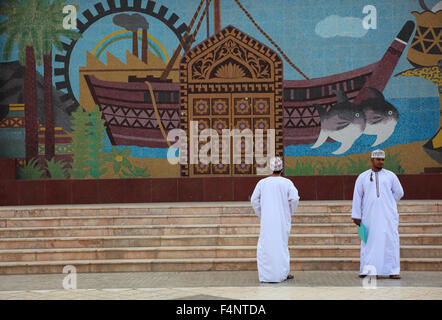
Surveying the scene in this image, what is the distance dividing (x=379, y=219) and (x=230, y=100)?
571 centimetres

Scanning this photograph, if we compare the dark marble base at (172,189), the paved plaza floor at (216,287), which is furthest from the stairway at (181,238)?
the dark marble base at (172,189)

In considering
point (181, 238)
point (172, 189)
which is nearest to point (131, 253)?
point (181, 238)

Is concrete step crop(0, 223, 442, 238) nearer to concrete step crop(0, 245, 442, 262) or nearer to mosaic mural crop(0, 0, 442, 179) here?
concrete step crop(0, 245, 442, 262)

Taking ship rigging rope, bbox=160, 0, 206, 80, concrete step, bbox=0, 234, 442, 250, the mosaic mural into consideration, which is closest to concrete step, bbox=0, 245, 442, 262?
concrete step, bbox=0, 234, 442, 250

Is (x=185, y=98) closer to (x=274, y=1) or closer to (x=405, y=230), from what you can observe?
(x=274, y=1)

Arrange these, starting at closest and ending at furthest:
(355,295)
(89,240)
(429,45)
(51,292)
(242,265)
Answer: (355,295) < (51,292) < (242,265) < (89,240) < (429,45)

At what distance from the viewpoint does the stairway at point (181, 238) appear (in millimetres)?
7980

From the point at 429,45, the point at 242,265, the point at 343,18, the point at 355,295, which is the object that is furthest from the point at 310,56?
the point at 355,295

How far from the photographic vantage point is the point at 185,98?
40.4 ft

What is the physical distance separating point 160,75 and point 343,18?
151 inches

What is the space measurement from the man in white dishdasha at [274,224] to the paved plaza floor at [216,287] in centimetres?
17

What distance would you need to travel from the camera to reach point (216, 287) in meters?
6.37

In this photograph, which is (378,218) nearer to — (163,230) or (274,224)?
(274,224)

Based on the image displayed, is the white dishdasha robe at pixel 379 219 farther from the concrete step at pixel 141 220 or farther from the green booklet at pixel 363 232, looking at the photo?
the concrete step at pixel 141 220
